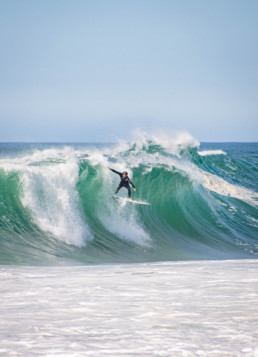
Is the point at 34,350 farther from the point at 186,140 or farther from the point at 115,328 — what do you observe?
the point at 186,140

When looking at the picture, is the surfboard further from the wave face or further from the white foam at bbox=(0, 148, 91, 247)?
the white foam at bbox=(0, 148, 91, 247)

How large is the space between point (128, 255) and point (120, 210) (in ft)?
9.65

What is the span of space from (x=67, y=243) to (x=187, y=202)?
5879 mm

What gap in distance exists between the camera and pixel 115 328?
3449 millimetres

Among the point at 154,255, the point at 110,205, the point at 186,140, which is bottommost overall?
the point at 154,255

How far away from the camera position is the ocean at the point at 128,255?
328 centimetres

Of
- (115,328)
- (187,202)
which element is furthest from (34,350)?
(187,202)

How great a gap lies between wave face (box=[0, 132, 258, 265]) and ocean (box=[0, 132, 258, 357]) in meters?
0.04

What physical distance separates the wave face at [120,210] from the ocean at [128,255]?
38 millimetres

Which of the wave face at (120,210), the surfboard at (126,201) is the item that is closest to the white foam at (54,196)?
the wave face at (120,210)

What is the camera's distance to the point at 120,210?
1184 cm

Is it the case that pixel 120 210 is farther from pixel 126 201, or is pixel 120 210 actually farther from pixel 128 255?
pixel 128 255

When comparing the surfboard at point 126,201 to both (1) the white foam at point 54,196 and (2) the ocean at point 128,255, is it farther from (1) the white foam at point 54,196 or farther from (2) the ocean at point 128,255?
(1) the white foam at point 54,196

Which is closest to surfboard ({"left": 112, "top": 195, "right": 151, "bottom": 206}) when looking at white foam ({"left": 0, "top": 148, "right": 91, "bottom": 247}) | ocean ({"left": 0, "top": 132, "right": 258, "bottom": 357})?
ocean ({"left": 0, "top": 132, "right": 258, "bottom": 357})
